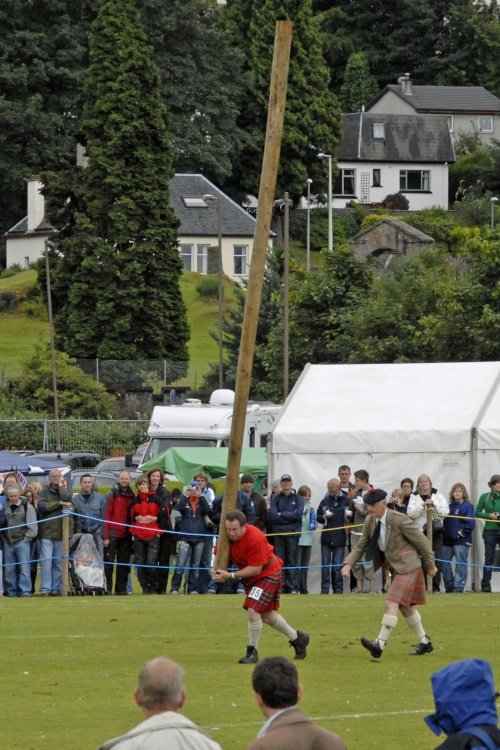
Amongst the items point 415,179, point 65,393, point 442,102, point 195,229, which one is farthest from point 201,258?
point 65,393

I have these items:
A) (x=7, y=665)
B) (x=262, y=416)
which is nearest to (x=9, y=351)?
(x=262, y=416)

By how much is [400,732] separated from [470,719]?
543cm

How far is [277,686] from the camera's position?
21.6ft

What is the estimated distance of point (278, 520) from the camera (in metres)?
23.4

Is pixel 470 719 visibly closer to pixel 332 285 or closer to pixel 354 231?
pixel 332 285

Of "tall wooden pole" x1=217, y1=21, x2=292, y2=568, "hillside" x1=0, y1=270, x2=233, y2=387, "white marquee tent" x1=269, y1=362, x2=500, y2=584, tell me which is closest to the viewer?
"tall wooden pole" x1=217, y1=21, x2=292, y2=568

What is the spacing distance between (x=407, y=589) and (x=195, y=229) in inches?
2875

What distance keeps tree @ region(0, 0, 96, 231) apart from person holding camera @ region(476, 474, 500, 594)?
62766 millimetres

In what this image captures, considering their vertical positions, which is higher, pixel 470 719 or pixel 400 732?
pixel 470 719

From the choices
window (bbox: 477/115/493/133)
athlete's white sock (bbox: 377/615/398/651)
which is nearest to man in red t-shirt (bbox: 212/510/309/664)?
athlete's white sock (bbox: 377/615/398/651)

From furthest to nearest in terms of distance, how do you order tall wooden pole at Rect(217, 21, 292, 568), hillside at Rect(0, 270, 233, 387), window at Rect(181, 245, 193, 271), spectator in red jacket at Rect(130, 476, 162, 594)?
window at Rect(181, 245, 193, 271), hillside at Rect(0, 270, 233, 387), spectator in red jacket at Rect(130, 476, 162, 594), tall wooden pole at Rect(217, 21, 292, 568)

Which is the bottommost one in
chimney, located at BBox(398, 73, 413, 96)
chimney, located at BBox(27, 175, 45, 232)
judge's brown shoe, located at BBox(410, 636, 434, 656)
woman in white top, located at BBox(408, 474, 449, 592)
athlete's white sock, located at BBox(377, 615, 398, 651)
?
woman in white top, located at BBox(408, 474, 449, 592)

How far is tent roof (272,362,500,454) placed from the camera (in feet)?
80.8

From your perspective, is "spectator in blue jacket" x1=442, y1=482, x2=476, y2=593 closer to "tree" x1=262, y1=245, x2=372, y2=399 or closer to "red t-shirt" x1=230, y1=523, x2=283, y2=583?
"red t-shirt" x1=230, y1=523, x2=283, y2=583
